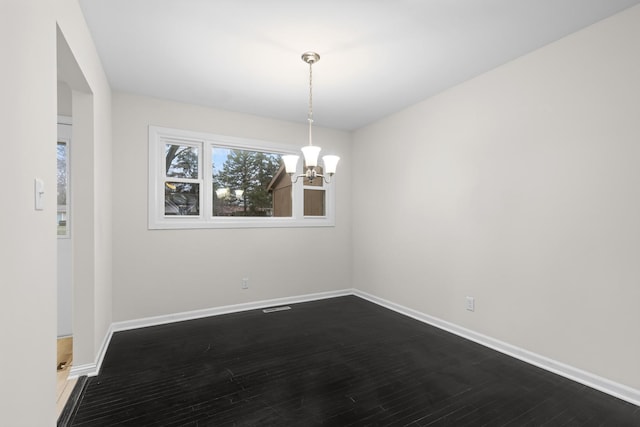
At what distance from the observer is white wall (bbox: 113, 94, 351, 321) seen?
3504mm

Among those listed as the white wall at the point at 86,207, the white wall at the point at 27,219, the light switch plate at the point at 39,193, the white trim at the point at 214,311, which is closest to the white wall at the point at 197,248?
the white trim at the point at 214,311

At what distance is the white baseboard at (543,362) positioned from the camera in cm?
216

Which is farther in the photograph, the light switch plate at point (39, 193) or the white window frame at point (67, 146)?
the white window frame at point (67, 146)

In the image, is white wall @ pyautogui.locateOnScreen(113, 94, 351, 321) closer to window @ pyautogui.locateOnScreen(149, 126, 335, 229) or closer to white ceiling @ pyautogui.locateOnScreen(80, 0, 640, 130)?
window @ pyautogui.locateOnScreen(149, 126, 335, 229)

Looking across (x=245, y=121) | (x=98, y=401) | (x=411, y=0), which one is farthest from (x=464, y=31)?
(x=98, y=401)

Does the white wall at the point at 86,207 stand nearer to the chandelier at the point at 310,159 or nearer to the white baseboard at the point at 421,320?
the white baseboard at the point at 421,320

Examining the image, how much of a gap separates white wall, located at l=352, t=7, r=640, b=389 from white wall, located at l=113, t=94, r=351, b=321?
142 centimetres

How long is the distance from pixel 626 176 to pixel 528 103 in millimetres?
950

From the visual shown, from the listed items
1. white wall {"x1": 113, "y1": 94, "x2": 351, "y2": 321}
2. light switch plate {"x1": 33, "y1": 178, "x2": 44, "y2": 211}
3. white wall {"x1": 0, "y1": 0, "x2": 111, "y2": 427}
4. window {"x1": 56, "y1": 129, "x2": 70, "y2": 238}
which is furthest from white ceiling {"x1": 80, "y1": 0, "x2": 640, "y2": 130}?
light switch plate {"x1": 33, "y1": 178, "x2": 44, "y2": 211}

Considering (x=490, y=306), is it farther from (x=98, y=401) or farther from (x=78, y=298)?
(x=78, y=298)

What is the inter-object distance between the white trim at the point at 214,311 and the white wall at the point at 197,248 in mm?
56

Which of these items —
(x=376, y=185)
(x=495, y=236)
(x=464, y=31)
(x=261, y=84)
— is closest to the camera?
(x=464, y=31)

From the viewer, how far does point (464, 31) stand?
2400 mm

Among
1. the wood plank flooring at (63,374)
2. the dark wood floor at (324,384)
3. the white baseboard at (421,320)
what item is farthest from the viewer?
the white baseboard at (421,320)
